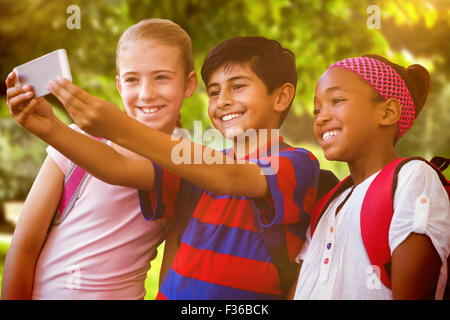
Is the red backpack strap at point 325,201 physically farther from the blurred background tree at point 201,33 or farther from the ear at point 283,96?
the blurred background tree at point 201,33

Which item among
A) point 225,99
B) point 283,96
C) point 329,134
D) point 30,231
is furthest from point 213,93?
point 30,231

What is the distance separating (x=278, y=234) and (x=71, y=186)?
0.44m

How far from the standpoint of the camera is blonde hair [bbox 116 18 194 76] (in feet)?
3.21

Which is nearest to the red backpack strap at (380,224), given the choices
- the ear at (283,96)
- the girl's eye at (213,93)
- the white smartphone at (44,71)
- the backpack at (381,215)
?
the backpack at (381,215)

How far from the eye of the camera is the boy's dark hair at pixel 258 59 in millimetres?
962

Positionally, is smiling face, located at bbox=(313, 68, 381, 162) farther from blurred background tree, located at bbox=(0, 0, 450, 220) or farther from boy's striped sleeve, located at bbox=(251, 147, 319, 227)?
blurred background tree, located at bbox=(0, 0, 450, 220)

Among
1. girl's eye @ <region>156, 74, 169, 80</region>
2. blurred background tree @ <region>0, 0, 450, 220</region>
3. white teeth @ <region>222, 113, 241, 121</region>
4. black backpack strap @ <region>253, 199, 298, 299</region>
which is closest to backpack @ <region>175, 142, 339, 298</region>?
black backpack strap @ <region>253, 199, 298, 299</region>

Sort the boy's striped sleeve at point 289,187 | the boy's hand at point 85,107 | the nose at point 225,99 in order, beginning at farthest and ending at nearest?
the nose at point 225,99 < the boy's striped sleeve at point 289,187 < the boy's hand at point 85,107

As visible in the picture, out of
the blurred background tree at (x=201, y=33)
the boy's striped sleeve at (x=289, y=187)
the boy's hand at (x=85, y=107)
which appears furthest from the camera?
the blurred background tree at (x=201, y=33)

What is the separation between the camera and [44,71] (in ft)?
2.61

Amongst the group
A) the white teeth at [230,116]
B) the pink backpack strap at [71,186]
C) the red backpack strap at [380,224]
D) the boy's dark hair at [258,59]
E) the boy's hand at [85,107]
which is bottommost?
the red backpack strap at [380,224]

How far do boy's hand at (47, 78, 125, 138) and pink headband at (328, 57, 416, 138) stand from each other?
0.46 metres

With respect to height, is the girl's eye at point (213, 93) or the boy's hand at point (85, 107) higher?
the girl's eye at point (213, 93)
